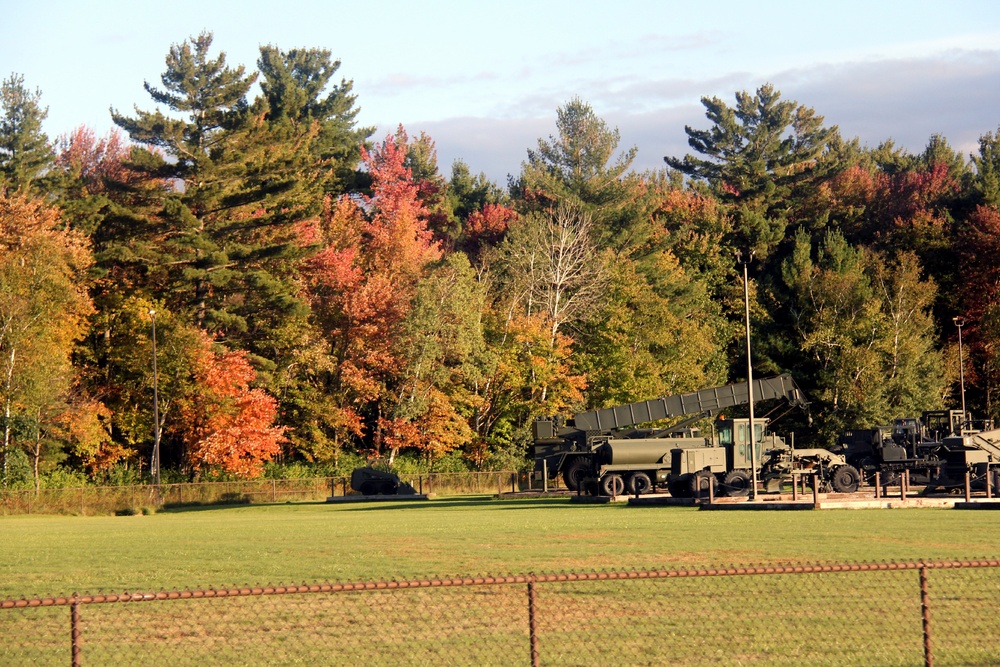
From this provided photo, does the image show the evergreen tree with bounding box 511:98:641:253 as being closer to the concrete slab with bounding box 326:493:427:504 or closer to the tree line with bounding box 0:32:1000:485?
the tree line with bounding box 0:32:1000:485

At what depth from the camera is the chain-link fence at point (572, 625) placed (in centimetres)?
1286

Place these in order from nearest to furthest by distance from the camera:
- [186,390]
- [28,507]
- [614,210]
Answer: [28,507] < [186,390] < [614,210]

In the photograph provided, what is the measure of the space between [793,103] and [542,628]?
97320 millimetres

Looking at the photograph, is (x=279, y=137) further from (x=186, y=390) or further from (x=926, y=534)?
(x=926, y=534)

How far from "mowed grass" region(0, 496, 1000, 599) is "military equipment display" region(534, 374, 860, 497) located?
692 centimetres

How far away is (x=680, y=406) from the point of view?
5753 cm

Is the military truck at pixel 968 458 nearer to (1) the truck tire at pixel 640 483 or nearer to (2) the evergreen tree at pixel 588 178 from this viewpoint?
(1) the truck tire at pixel 640 483

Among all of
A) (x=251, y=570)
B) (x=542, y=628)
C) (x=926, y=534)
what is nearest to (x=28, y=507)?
(x=251, y=570)

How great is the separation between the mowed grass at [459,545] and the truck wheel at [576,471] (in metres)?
14.0

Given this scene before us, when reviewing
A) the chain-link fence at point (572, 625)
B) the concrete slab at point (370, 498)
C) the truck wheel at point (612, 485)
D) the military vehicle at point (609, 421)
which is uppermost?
the military vehicle at point (609, 421)

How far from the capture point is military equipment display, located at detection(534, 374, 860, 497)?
47.1 metres

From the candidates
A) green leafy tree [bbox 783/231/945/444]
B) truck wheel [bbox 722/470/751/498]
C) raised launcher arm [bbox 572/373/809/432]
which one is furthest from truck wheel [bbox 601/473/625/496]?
green leafy tree [bbox 783/231/945/444]

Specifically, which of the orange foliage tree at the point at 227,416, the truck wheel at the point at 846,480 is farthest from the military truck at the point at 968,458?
the orange foliage tree at the point at 227,416

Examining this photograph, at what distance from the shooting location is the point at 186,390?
67562 mm
